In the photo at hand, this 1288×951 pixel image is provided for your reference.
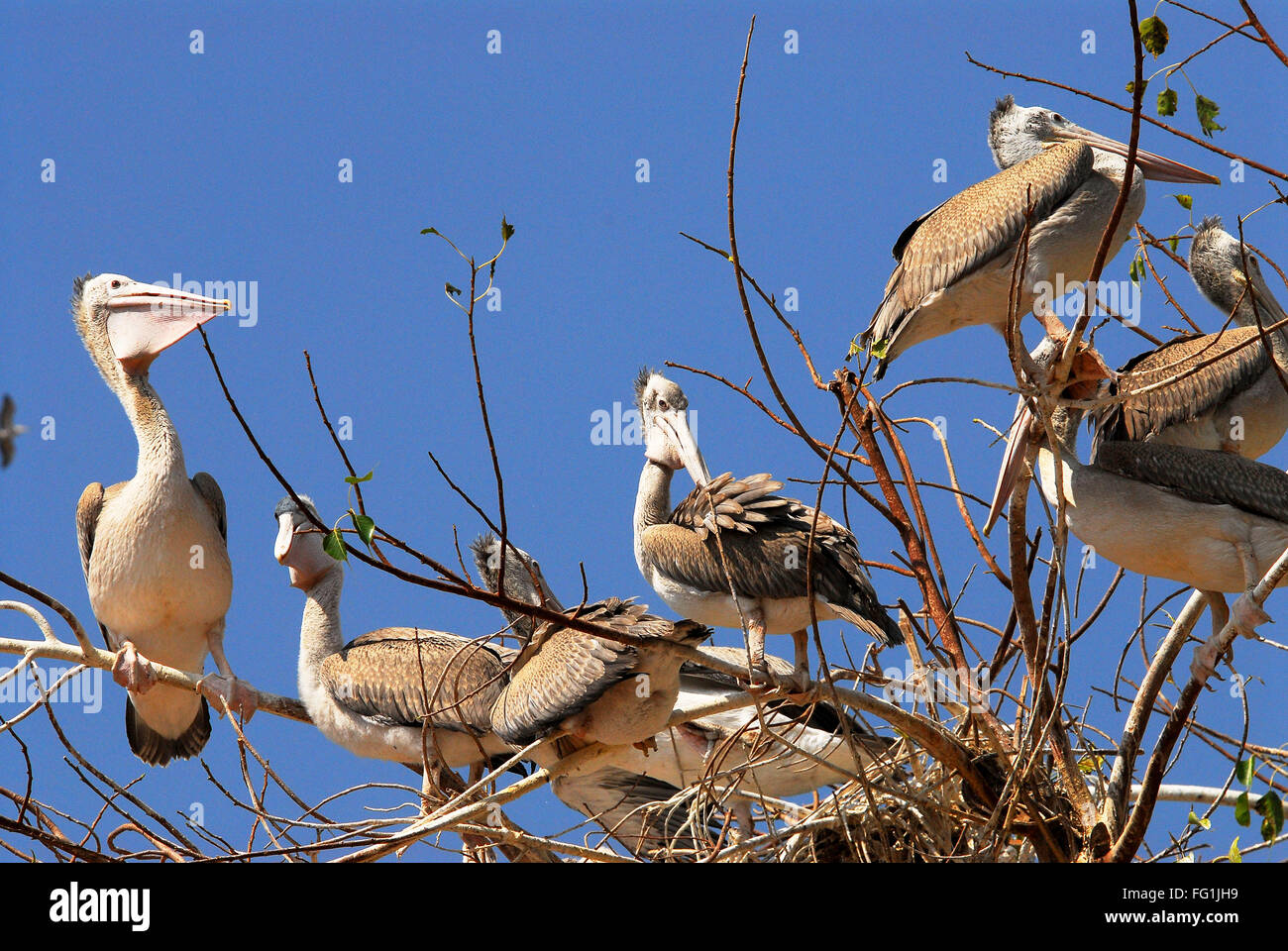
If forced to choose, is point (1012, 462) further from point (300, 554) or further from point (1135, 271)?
point (300, 554)

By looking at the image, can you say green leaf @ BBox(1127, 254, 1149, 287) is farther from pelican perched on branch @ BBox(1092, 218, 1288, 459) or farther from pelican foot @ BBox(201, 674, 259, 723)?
pelican foot @ BBox(201, 674, 259, 723)

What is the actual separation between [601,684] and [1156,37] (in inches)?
110

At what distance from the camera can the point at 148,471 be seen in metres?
7.01

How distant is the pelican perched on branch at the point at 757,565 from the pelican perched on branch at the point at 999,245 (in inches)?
32.5

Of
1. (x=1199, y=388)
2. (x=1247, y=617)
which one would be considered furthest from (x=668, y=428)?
(x=1247, y=617)

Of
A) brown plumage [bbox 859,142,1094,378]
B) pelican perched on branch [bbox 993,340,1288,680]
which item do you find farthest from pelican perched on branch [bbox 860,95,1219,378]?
pelican perched on branch [bbox 993,340,1288,680]

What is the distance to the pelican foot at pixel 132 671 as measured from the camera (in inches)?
243

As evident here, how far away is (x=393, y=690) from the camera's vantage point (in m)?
6.45

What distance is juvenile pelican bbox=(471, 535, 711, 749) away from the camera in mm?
5062

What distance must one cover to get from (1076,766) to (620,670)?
1.78 meters

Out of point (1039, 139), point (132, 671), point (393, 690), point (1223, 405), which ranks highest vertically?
point (1039, 139)

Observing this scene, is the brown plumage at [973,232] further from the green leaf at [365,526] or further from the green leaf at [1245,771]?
the green leaf at [365,526]

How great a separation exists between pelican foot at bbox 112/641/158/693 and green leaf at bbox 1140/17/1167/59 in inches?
182

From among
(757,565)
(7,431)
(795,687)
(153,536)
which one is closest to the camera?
(7,431)
